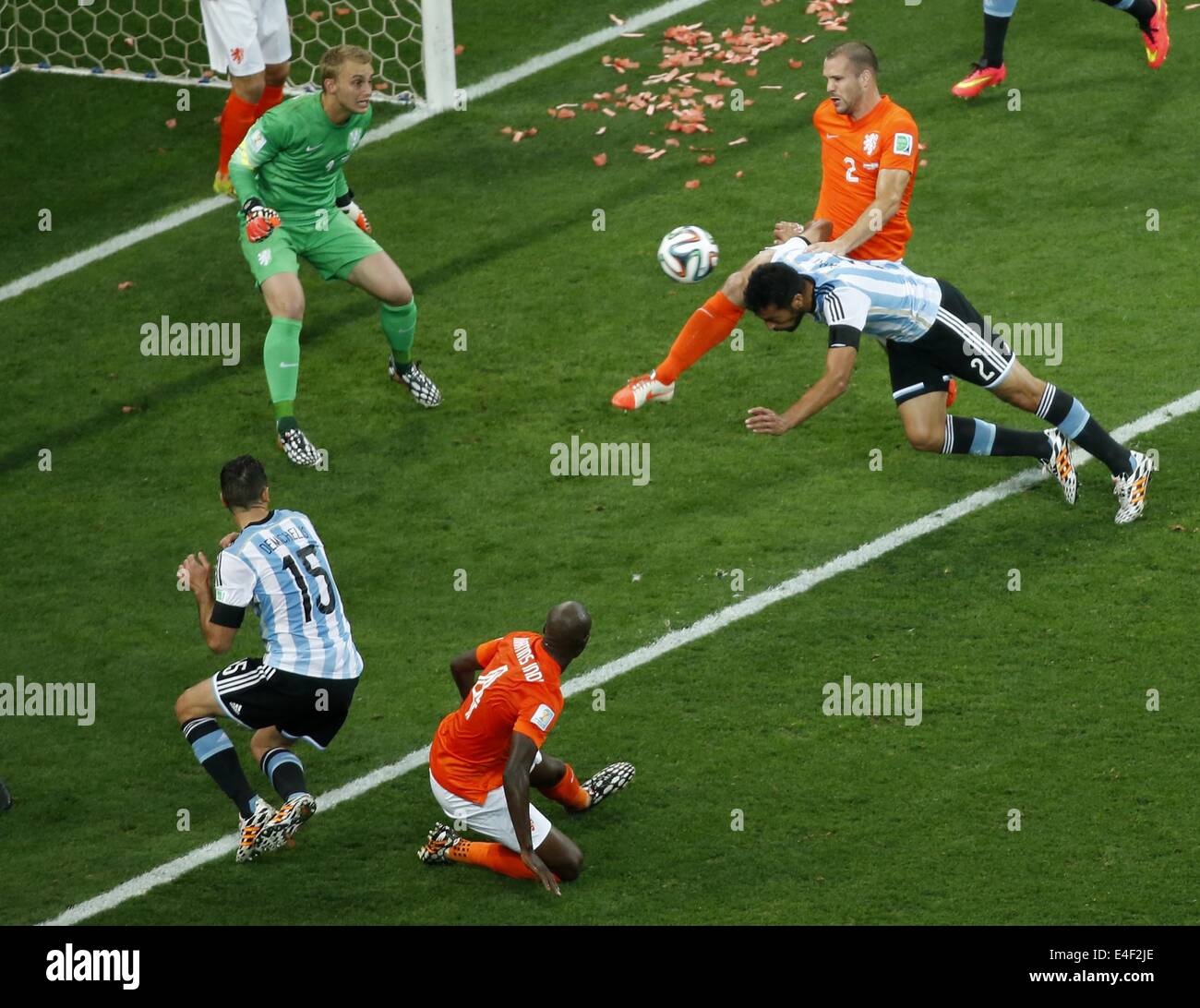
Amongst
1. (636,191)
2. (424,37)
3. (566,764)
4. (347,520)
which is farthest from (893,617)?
(424,37)

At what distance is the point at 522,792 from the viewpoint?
6.89 m

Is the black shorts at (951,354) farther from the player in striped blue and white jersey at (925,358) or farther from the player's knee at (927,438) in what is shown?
the player's knee at (927,438)

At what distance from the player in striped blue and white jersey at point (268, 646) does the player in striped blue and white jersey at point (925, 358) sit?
215 centimetres

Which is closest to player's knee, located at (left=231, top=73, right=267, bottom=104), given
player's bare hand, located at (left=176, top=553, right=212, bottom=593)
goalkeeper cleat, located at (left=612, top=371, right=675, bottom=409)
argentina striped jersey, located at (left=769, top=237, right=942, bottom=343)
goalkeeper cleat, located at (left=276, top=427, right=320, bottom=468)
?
goalkeeper cleat, located at (left=276, top=427, right=320, bottom=468)

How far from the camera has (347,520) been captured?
981 cm

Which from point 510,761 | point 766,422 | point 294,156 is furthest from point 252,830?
point 294,156

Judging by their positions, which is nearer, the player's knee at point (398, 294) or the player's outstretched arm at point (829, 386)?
the player's outstretched arm at point (829, 386)

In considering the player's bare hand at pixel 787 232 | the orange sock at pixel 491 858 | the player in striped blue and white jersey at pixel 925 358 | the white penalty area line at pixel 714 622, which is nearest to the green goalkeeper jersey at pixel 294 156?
the player's bare hand at pixel 787 232

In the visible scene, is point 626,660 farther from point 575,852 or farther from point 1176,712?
point 1176,712

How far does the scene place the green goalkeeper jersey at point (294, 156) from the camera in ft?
33.3

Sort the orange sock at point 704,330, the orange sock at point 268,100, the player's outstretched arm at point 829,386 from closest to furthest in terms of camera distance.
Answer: the player's outstretched arm at point 829,386 → the orange sock at point 704,330 → the orange sock at point 268,100

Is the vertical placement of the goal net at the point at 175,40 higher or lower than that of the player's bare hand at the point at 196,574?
higher

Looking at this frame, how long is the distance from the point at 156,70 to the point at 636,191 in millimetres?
4246

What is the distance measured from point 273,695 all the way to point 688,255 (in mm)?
3580
